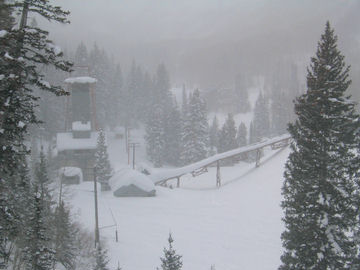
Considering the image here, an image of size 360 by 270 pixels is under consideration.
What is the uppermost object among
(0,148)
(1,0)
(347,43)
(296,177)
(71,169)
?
(347,43)

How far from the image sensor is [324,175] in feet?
39.8

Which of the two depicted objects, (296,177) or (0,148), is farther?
(296,177)

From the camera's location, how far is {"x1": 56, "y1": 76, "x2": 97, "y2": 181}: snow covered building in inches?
1812

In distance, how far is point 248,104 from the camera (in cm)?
10550

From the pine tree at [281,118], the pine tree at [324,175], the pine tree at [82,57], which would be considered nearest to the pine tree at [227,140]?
the pine tree at [281,118]

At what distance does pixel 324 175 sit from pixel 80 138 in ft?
133

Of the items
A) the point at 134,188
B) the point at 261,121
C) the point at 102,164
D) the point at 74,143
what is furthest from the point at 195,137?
the point at 261,121

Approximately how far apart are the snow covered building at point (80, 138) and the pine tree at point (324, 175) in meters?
37.4

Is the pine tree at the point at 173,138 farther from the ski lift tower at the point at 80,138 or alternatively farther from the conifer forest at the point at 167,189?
the ski lift tower at the point at 80,138

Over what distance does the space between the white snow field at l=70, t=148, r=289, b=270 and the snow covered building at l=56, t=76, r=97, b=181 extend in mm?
6568

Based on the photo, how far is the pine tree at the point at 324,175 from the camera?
11.8 m

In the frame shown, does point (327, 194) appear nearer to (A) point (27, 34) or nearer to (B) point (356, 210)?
(B) point (356, 210)

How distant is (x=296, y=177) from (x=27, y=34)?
10231mm

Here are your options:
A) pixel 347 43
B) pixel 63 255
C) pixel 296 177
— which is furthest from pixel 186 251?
pixel 347 43
